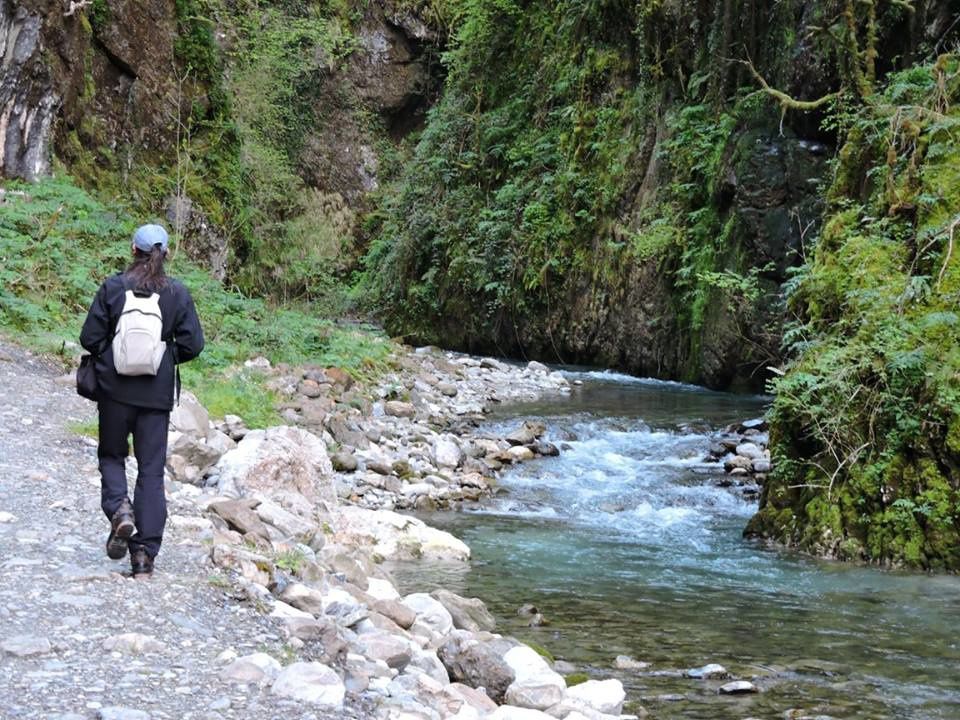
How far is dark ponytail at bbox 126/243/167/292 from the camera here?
12.7 ft

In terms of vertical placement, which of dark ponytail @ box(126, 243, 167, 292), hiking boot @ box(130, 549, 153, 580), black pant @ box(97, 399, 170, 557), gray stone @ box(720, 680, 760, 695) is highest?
dark ponytail @ box(126, 243, 167, 292)

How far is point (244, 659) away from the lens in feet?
10.7

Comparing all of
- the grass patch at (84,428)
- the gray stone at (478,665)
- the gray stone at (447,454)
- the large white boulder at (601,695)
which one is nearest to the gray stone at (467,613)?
the gray stone at (478,665)

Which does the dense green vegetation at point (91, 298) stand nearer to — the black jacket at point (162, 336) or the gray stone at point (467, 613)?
the gray stone at point (467, 613)

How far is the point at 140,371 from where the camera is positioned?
3.82 m

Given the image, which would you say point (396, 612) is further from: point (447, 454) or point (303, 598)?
point (447, 454)

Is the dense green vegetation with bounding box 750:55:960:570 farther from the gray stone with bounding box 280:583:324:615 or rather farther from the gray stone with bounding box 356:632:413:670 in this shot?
the gray stone with bounding box 280:583:324:615

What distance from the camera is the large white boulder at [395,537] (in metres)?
7.14

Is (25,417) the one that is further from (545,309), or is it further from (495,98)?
(495,98)

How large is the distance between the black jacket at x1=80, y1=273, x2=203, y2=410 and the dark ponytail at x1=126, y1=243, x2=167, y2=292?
31 mm

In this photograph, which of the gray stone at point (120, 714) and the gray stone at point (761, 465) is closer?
the gray stone at point (120, 714)

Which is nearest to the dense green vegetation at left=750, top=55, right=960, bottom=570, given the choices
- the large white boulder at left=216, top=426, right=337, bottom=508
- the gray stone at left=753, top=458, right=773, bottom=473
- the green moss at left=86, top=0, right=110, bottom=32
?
the gray stone at left=753, top=458, right=773, bottom=473

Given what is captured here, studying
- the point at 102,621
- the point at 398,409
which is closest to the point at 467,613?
the point at 102,621

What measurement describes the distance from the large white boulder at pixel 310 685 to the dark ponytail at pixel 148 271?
1560 mm
